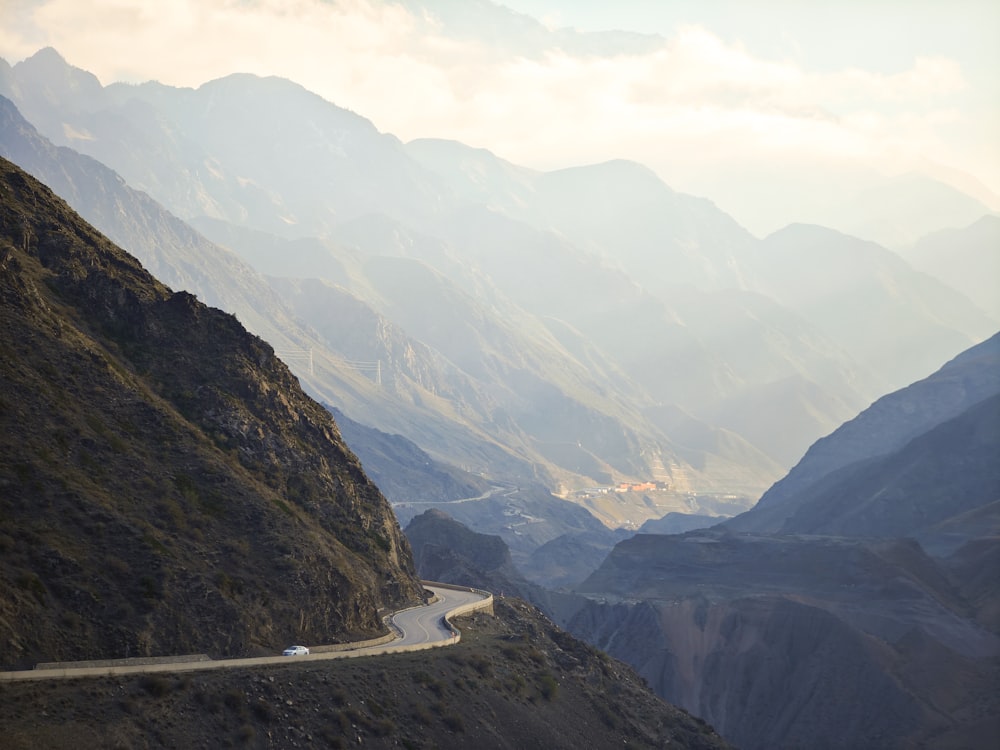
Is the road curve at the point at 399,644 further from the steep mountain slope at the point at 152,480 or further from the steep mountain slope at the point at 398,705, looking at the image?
the steep mountain slope at the point at 152,480

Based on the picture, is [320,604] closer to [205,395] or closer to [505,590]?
[205,395]

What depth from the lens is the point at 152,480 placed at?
234 ft

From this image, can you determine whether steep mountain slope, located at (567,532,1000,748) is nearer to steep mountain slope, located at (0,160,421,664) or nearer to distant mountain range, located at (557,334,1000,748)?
distant mountain range, located at (557,334,1000,748)

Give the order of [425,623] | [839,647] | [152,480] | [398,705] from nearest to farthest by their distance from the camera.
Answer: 1. [398,705]
2. [152,480]
3. [425,623]
4. [839,647]

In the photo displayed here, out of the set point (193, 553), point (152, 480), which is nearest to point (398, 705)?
point (193, 553)

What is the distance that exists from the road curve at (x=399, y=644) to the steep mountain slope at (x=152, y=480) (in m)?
1.61

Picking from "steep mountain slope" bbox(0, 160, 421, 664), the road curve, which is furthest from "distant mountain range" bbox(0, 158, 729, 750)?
the road curve

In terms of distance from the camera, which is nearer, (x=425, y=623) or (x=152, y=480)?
(x=152, y=480)

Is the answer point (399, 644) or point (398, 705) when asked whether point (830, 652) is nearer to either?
point (399, 644)

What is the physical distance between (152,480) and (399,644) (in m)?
18.8

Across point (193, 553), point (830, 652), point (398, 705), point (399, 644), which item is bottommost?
point (398, 705)

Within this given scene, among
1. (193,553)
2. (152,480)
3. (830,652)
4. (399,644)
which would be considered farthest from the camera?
(830,652)

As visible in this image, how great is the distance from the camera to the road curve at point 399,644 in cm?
5500

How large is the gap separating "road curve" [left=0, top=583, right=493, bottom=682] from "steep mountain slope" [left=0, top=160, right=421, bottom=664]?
161 centimetres
